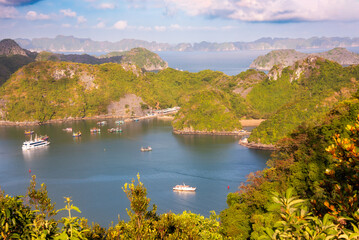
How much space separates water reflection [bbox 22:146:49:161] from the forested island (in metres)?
21.6

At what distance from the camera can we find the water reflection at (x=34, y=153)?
65125 mm

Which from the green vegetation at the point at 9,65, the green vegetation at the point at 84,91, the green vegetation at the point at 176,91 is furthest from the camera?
the green vegetation at the point at 9,65

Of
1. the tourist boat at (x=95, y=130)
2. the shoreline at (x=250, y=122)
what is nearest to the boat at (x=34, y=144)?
the tourist boat at (x=95, y=130)

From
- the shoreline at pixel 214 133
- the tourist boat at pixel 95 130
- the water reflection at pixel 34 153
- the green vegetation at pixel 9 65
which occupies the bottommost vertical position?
the water reflection at pixel 34 153

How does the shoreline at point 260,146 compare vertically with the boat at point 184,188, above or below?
above

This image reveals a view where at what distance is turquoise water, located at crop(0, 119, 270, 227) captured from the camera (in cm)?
4238

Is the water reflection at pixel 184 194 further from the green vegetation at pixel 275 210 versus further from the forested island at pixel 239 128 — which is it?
the green vegetation at pixel 275 210

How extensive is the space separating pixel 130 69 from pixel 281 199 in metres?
136

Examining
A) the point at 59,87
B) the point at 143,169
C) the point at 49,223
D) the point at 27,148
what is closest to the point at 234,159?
the point at 143,169

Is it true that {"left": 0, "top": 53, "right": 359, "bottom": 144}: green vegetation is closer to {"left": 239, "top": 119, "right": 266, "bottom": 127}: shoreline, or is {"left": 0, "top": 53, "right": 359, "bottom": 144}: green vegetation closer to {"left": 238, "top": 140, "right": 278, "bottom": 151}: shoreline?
{"left": 239, "top": 119, "right": 266, "bottom": 127}: shoreline

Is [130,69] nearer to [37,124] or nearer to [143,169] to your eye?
[37,124]

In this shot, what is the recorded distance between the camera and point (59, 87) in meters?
123

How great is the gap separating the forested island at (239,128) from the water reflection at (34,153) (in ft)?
70.7

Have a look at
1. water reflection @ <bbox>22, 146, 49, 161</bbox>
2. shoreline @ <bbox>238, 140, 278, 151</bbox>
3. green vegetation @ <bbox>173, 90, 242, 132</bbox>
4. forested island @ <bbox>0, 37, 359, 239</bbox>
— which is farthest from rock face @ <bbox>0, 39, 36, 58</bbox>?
shoreline @ <bbox>238, 140, 278, 151</bbox>
